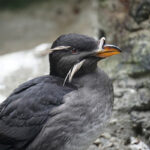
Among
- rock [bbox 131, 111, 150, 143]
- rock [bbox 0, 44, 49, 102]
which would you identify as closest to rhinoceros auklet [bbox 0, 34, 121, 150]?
rock [bbox 131, 111, 150, 143]

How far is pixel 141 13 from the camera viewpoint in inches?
195

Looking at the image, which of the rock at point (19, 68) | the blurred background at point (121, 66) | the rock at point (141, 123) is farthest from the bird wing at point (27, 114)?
the rock at point (19, 68)

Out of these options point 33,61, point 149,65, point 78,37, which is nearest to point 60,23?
point 33,61

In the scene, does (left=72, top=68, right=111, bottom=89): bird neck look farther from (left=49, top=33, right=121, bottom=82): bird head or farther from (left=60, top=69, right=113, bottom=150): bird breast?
(left=49, top=33, right=121, bottom=82): bird head

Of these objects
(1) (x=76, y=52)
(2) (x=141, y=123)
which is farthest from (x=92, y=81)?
(2) (x=141, y=123)

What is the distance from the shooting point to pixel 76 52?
3500 millimetres

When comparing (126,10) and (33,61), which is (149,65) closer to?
(126,10)

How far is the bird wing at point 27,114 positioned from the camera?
341cm

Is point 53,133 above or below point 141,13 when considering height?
below

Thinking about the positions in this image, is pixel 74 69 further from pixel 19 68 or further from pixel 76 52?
pixel 19 68

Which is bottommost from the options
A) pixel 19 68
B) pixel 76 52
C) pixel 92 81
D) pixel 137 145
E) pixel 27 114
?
pixel 137 145

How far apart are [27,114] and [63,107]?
0.33 m

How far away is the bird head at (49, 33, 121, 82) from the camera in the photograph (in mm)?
3475

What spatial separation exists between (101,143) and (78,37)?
1.43 metres
